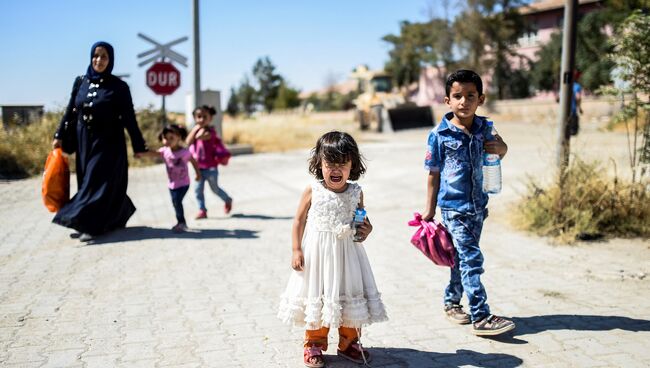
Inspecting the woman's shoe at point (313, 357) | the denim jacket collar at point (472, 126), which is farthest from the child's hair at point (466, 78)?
the woman's shoe at point (313, 357)

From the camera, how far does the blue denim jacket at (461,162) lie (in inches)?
154

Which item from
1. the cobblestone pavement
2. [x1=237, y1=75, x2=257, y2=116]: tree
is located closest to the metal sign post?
the cobblestone pavement

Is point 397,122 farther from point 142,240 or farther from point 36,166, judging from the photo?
point 142,240

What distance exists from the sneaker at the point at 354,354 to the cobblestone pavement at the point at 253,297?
0.21 feet

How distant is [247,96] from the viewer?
8038 centimetres

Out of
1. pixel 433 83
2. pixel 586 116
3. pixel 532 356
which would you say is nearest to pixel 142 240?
pixel 532 356

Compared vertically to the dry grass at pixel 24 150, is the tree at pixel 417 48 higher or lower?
higher

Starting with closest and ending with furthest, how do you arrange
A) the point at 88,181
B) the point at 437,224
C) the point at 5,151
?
1. the point at 437,224
2. the point at 88,181
3. the point at 5,151

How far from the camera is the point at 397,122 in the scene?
24.6 meters

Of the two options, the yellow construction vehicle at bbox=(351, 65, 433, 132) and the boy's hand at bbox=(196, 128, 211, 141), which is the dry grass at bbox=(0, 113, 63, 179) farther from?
Result: the yellow construction vehicle at bbox=(351, 65, 433, 132)

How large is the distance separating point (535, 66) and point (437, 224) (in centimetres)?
4022

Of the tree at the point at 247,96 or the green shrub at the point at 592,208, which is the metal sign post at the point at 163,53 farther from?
the tree at the point at 247,96

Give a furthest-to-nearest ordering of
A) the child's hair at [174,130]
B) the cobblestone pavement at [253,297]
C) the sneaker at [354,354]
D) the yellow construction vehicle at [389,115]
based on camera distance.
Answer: the yellow construction vehicle at [389,115] → the child's hair at [174,130] → the cobblestone pavement at [253,297] → the sneaker at [354,354]

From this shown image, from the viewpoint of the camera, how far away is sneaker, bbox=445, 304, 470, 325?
414 centimetres
